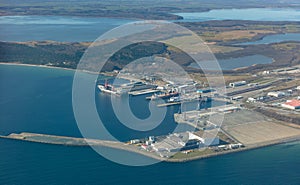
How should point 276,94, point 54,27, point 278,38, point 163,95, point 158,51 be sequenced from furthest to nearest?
point 54,27, point 278,38, point 158,51, point 276,94, point 163,95

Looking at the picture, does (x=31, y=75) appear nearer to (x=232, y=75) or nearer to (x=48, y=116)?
(x=48, y=116)

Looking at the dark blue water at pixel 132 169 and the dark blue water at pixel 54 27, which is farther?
the dark blue water at pixel 54 27

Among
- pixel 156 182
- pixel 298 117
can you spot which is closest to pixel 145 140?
pixel 156 182

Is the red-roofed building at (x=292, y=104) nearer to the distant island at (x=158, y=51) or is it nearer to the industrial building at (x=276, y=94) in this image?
the industrial building at (x=276, y=94)

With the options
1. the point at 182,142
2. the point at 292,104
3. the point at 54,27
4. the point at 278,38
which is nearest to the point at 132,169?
the point at 182,142

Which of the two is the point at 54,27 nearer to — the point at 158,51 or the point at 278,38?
the point at 158,51

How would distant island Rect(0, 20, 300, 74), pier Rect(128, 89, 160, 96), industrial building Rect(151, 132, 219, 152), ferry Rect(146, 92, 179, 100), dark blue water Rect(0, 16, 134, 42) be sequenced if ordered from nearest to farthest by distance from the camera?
industrial building Rect(151, 132, 219, 152), ferry Rect(146, 92, 179, 100), pier Rect(128, 89, 160, 96), distant island Rect(0, 20, 300, 74), dark blue water Rect(0, 16, 134, 42)

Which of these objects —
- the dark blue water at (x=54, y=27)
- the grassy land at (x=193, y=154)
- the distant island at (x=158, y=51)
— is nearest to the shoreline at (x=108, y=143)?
the grassy land at (x=193, y=154)

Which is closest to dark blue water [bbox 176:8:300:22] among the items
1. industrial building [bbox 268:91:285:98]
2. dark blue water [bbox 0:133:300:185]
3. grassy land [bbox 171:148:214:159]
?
industrial building [bbox 268:91:285:98]

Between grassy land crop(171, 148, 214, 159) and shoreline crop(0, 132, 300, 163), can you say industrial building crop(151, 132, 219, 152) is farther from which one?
shoreline crop(0, 132, 300, 163)

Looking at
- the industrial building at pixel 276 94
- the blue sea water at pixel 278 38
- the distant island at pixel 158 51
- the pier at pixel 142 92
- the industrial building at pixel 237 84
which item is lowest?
the pier at pixel 142 92

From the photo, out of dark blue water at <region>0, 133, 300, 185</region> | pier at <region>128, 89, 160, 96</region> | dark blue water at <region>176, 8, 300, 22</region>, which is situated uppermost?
dark blue water at <region>176, 8, 300, 22</region>

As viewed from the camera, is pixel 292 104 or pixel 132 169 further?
pixel 292 104
